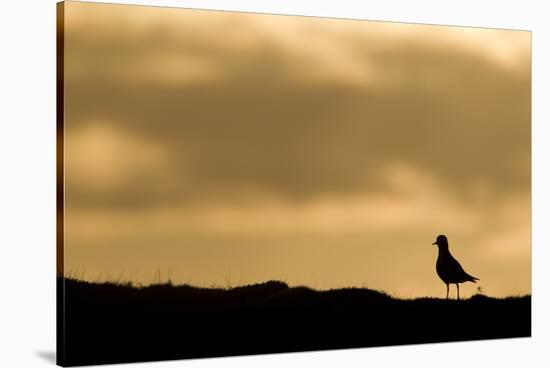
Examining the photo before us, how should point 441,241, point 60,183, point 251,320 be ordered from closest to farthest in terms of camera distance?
point 60,183, point 251,320, point 441,241

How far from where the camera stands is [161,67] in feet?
30.3

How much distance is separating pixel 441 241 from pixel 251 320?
1.82 m

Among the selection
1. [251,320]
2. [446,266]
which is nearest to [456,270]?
[446,266]

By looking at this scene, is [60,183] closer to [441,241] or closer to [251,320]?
[251,320]

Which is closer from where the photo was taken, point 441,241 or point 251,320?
point 251,320

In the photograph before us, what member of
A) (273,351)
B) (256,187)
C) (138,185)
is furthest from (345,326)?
(138,185)

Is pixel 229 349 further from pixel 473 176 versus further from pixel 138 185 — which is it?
Answer: pixel 473 176

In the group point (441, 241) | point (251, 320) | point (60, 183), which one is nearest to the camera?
point (60, 183)

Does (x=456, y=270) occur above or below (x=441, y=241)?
below

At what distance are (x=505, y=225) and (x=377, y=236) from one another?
127 cm

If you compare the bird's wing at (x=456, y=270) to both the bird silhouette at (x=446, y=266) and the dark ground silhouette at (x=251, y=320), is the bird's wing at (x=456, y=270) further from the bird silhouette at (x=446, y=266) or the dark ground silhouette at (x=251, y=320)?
the dark ground silhouette at (x=251, y=320)

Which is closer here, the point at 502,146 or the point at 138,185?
the point at 138,185

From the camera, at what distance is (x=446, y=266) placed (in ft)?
34.0

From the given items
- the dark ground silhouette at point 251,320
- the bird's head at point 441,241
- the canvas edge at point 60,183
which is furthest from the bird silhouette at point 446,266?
the canvas edge at point 60,183
